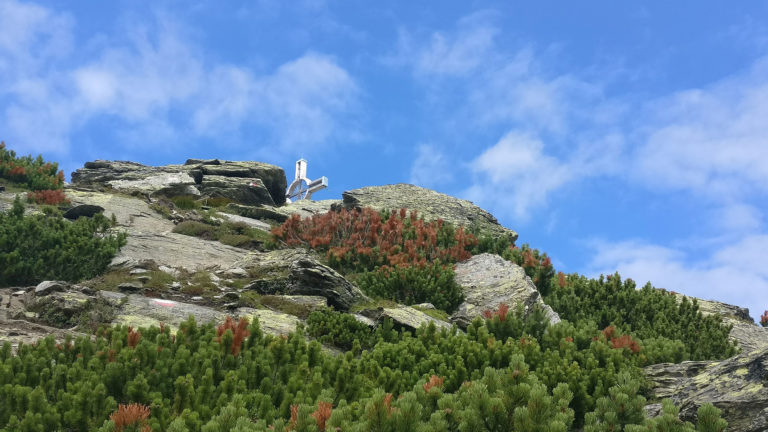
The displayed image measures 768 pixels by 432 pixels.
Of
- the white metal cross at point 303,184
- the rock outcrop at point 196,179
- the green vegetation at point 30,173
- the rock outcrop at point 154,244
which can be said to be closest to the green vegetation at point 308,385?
the rock outcrop at point 154,244

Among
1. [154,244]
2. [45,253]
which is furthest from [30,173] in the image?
[45,253]

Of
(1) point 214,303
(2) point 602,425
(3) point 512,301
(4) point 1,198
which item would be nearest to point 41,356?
(1) point 214,303

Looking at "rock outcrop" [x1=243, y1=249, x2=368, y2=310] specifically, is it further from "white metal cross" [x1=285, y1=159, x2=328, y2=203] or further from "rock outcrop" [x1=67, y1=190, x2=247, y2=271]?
"white metal cross" [x1=285, y1=159, x2=328, y2=203]

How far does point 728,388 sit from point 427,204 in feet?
67.5

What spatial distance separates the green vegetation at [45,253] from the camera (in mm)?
12594

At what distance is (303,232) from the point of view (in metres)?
18.8

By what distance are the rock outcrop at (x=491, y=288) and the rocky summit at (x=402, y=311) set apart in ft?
0.16

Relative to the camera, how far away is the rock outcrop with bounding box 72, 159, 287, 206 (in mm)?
29859

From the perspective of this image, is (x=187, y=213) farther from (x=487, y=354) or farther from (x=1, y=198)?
(x=487, y=354)

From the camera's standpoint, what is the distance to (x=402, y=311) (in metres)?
11.3

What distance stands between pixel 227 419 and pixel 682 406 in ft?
14.8

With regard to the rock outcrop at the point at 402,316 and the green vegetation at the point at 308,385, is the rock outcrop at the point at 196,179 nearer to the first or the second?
the rock outcrop at the point at 402,316

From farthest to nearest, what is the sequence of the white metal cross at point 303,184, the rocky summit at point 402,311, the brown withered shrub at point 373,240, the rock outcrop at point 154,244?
the white metal cross at point 303,184 → the brown withered shrub at point 373,240 → the rock outcrop at point 154,244 → the rocky summit at point 402,311

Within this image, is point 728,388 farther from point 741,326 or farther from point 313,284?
point 741,326
